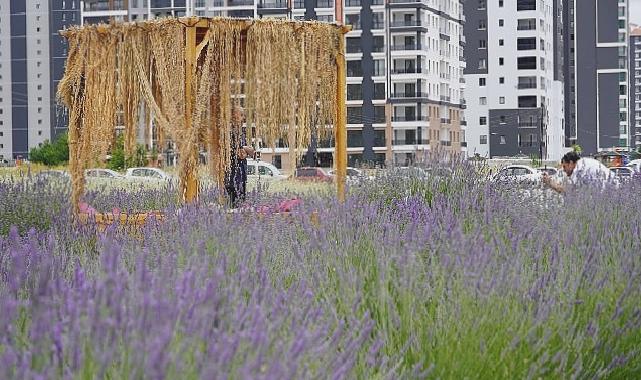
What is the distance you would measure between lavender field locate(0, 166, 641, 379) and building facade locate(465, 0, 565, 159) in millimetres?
90154

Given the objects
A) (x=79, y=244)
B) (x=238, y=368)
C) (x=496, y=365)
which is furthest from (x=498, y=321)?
(x=79, y=244)

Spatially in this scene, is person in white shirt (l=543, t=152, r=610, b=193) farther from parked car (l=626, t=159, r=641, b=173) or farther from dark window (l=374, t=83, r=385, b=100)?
dark window (l=374, t=83, r=385, b=100)

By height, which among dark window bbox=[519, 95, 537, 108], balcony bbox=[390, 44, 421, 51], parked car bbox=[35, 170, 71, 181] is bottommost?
parked car bbox=[35, 170, 71, 181]

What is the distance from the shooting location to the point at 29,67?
116 meters

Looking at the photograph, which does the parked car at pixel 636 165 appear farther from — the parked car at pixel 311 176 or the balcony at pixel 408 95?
the balcony at pixel 408 95

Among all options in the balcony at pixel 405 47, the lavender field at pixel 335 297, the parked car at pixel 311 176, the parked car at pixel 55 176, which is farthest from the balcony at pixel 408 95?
the lavender field at pixel 335 297

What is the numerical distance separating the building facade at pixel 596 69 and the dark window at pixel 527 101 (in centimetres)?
2246

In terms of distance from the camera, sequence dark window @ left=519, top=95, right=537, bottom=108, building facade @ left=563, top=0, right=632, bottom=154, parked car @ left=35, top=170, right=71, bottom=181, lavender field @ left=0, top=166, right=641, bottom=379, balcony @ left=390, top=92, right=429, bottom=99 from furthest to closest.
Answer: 1. building facade @ left=563, top=0, right=632, bottom=154
2. dark window @ left=519, top=95, right=537, bottom=108
3. balcony @ left=390, top=92, right=429, bottom=99
4. parked car @ left=35, top=170, right=71, bottom=181
5. lavender field @ left=0, top=166, right=641, bottom=379

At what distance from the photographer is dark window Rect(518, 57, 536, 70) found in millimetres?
95812

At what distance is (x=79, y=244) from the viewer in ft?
18.4

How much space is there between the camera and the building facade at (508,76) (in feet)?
313

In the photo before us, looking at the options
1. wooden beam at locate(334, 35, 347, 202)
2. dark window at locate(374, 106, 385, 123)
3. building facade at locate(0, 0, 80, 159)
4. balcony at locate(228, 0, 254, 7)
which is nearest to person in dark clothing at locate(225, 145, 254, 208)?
wooden beam at locate(334, 35, 347, 202)

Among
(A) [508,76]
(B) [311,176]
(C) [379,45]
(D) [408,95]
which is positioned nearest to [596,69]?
(A) [508,76]

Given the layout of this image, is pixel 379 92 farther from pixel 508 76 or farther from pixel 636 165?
pixel 636 165
